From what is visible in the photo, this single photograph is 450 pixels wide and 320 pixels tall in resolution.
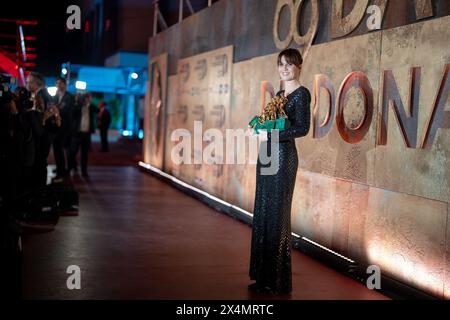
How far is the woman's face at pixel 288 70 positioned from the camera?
15.7ft

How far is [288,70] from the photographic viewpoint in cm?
478

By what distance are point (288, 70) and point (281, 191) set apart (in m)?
0.91

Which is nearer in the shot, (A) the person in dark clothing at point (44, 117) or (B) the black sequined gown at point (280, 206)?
(B) the black sequined gown at point (280, 206)

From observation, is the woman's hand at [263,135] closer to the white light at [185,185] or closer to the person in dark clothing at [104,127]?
the white light at [185,185]

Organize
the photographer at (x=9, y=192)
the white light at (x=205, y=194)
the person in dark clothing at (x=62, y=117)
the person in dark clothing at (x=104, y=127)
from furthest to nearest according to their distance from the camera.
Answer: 1. the person in dark clothing at (x=104, y=127)
2. the person in dark clothing at (x=62, y=117)
3. the white light at (x=205, y=194)
4. the photographer at (x=9, y=192)

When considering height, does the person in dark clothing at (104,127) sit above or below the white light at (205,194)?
above

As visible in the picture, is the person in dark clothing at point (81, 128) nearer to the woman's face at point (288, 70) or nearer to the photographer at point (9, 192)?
the photographer at point (9, 192)

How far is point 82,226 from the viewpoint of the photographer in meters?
7.48

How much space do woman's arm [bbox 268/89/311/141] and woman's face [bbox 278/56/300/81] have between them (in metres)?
0.14

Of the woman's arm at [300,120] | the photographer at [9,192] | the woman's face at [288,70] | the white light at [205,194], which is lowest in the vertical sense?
the white light at [205,194]

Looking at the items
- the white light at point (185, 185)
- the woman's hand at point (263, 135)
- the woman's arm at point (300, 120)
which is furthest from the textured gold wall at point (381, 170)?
the white light at point (185, 185)

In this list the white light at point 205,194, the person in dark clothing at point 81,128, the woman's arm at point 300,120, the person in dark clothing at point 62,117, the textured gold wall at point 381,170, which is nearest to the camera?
the textured gold wall at point 381,170
